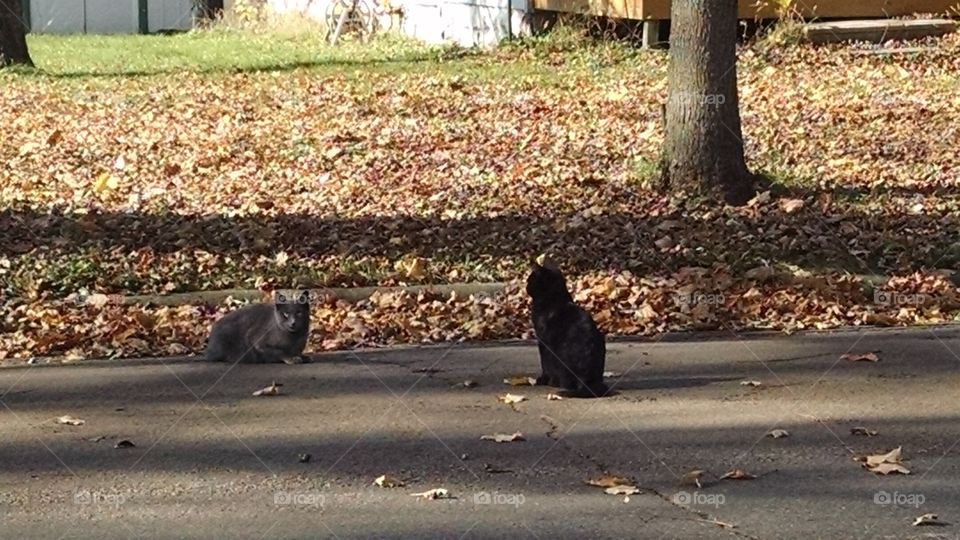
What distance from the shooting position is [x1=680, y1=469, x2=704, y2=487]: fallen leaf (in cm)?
733

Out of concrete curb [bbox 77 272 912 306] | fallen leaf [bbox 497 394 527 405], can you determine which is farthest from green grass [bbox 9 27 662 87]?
fallen leaf [bbox 497 394 527 405]

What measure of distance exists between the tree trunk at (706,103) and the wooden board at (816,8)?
8.08m

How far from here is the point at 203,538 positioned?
6660mm

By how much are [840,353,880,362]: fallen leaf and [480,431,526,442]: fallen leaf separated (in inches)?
100

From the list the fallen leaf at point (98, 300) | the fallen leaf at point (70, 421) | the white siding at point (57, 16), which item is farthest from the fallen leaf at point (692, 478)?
the white siding at point (57, 16)

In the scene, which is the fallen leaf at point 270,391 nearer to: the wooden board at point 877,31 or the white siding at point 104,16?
the wooden board at point 877,31

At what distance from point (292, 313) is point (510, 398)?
1.48 m

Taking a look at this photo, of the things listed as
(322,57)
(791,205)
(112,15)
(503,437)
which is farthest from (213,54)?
(503,437)

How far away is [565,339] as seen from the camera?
880cm

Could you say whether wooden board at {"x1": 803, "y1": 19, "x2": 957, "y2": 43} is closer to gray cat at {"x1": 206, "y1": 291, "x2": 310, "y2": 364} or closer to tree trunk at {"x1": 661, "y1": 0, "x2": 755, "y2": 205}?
tree trunk at {"x1": 661, "y1": 0, "x2": 755, "y2": 205}

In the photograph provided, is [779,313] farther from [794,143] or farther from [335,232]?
[794,143]

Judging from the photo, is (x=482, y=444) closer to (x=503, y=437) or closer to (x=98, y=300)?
(x=503, y=437)

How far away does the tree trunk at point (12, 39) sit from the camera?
24.8 metres

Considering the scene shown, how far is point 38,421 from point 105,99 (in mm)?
13216
